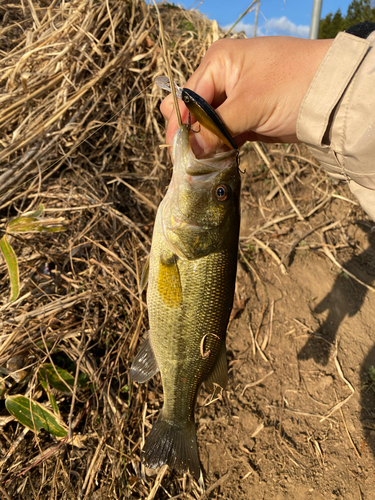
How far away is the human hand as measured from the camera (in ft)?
5.55

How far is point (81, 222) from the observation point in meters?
2.76

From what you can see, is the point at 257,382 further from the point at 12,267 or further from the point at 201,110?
the point at 201,110

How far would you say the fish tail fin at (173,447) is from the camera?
1.76m

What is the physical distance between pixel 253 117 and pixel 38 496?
106 inches

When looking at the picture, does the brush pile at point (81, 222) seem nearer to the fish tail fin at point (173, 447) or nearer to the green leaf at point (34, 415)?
the green leaf at point (34, 415)

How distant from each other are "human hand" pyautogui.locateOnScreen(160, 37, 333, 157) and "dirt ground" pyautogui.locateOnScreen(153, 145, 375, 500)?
1823 millimetres

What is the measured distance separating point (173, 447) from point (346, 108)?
7.00 feet

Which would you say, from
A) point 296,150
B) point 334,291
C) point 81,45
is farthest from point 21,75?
point 334,291

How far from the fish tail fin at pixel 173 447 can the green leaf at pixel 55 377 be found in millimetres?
719

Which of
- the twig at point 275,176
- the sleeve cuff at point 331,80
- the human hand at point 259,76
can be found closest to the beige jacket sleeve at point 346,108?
the sleeve cuff at point 331,80

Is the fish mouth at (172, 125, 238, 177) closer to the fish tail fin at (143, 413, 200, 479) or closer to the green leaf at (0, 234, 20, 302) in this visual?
the green leaf at (0, 234, 20, 302)

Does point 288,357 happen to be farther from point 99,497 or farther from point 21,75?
point 21,75

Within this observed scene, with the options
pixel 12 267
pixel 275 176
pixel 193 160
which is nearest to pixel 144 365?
pixel 12 267

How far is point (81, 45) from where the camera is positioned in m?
3.18
